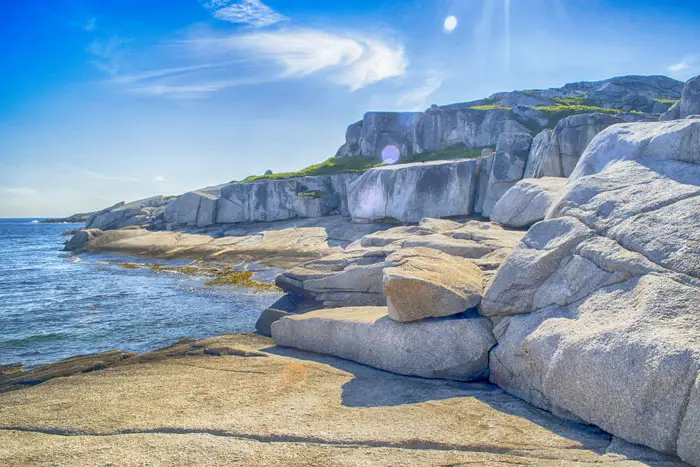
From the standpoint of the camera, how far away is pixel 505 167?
103ft

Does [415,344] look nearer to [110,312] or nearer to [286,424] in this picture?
[286,424]

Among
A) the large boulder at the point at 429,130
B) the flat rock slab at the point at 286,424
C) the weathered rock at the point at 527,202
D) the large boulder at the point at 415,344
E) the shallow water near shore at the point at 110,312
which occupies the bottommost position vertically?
the shallow water near shore at the point at 110,312

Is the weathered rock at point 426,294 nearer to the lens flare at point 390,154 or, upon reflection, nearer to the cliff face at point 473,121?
the cliff face at point 473,121

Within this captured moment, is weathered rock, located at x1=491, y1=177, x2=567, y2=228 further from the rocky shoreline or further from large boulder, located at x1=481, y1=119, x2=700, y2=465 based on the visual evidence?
large boulder, located at x1=481, y1=119, x2=700, y2=465

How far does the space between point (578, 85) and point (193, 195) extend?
7709 cm

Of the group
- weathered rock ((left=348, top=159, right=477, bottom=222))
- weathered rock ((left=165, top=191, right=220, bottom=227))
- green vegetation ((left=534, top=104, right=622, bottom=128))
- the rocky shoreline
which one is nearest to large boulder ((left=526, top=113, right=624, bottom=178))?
weathered rock ((left=348, top=159, right=477, bottom=222))

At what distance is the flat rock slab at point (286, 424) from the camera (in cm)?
601

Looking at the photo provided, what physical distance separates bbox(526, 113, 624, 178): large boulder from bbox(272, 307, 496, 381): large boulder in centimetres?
2257

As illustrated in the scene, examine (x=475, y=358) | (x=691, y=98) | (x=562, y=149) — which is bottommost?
(x=475, y=358)

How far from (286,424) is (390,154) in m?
54.2

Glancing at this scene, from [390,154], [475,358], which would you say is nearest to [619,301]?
[475,358]

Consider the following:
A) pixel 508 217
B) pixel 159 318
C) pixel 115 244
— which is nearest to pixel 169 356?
pixel 159 318

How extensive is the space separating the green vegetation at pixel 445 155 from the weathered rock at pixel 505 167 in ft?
42.8

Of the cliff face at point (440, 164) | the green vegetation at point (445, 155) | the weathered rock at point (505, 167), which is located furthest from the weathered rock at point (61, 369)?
the green vegetation at point (445, 155)
